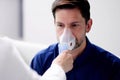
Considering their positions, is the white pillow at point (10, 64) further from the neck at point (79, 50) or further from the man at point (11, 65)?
the neck at point (79, 50)

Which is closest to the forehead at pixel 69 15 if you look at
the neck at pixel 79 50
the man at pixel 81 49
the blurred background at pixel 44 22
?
the man at pixel 81 49

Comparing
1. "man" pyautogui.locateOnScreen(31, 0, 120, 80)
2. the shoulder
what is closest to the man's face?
"man" pyautogui.locateOnScreen(31, 0, 120, 80)

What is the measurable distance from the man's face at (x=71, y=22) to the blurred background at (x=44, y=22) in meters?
0.50

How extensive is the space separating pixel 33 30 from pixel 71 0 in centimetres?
111

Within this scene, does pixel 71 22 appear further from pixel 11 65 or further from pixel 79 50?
pixel 11 65

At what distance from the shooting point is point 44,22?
232cm

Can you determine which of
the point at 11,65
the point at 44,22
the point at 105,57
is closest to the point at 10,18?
the point at 44,22

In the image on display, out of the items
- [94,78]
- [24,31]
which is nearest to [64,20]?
[94,78]

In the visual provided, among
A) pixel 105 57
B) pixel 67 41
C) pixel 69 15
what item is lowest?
pixel 105 57

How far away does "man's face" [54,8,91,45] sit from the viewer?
1.37m

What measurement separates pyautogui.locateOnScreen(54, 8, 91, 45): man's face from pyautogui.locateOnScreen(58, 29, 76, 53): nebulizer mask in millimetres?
40

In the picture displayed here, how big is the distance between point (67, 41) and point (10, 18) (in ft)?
4.83

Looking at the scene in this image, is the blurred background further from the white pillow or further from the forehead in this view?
the white pillow

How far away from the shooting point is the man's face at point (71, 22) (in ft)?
4.48
